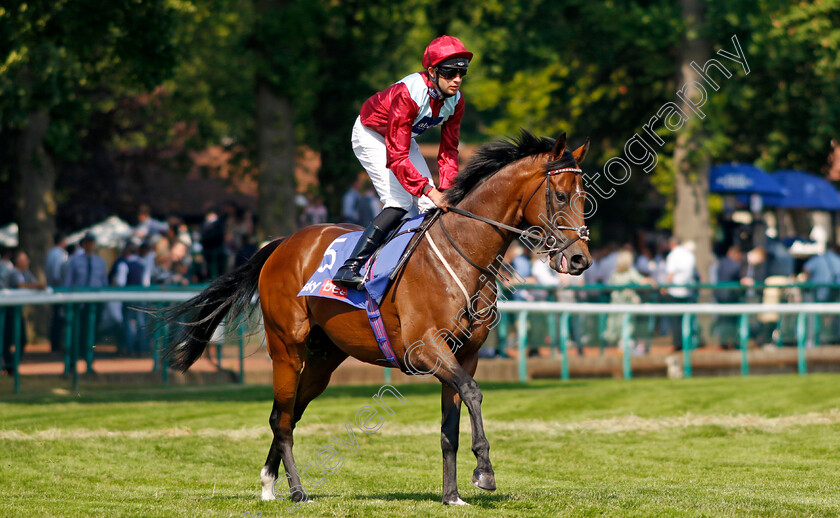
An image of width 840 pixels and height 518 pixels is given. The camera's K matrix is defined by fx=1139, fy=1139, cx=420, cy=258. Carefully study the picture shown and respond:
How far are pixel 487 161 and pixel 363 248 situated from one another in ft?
2.87

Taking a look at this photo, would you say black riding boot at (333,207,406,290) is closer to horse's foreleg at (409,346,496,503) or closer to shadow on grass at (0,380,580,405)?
horse's foreleg at (409,346,496,503)

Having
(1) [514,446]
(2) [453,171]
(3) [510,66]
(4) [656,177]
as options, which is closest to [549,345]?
(1) [514,446]

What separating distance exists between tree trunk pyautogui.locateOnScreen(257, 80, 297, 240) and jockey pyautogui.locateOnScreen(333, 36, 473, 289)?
11009 millimetres

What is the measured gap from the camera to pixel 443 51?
6383 mm

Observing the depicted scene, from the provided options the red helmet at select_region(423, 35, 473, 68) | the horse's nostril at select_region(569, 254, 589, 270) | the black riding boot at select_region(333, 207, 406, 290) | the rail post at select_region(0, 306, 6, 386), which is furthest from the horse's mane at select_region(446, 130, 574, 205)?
the rail post at select_region(0, 306, 6, 386)

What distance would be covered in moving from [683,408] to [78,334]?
6738 mm

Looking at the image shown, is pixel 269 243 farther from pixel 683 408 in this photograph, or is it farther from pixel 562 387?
pixel 562 387

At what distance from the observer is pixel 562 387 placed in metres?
13.7

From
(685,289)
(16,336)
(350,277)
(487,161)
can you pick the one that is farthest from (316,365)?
(685,289)

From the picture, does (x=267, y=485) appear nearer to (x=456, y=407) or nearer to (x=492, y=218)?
(x=456, y=407)

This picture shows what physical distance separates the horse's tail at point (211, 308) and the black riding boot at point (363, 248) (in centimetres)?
130

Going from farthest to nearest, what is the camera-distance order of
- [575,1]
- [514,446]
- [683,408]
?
[575,1] < [683,408] < [514,446]

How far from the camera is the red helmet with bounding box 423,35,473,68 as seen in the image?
6375 mm

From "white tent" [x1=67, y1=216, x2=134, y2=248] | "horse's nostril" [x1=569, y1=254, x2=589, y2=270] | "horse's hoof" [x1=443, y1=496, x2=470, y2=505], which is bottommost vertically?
"horse's hoof" [x1=443, y1=496, x2=470, y2=505]
